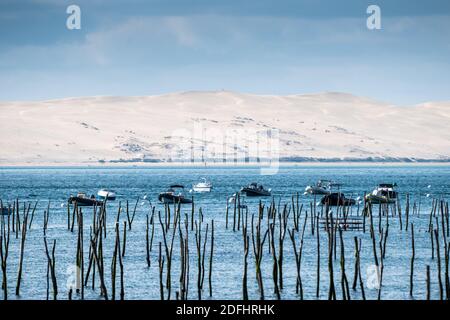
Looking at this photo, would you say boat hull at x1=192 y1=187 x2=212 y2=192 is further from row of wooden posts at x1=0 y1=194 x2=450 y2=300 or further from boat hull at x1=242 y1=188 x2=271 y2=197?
row of wooden posts at x1=0 y1=194 x2=450 y2=300

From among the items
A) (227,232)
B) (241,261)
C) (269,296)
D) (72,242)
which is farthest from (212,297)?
(227,232)

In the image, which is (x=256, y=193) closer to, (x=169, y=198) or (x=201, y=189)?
(x=201, y=189)

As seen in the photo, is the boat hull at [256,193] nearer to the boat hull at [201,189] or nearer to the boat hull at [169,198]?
the boat hull at [201,189]

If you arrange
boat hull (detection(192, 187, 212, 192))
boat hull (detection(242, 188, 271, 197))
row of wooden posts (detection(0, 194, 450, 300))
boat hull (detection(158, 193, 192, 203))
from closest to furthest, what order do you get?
1. row of wooden posts (detection(0, 194, 450, 300))
2. boat hull (detection(158, 193, 192, 203))
3. boat hull (detection(242, 188, 271, 197))
4. boat hull (detection(192, 187, 212, 192))

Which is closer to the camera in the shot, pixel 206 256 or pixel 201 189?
pixel 206 256

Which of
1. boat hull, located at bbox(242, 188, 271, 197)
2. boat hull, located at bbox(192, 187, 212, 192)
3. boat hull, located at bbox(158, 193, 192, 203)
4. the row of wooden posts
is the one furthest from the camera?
boat hull, located at bbox(192, 187, 212, 192)

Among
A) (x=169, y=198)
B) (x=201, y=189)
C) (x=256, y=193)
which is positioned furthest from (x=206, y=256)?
(x=201, y=189)

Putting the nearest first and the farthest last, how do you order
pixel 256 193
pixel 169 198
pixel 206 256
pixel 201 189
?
pixel 206 256 < pixel 169 198 < pixel 256 193 < pixel 201 189

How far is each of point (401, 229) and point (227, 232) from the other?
13.3 meters

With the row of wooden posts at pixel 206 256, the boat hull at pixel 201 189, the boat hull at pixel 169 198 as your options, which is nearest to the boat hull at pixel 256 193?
the boat hull at pixel 201 189

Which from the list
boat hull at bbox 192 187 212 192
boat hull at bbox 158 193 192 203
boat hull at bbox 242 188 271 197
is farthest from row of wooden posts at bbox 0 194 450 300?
boat hull at bbox 192 187 212 192

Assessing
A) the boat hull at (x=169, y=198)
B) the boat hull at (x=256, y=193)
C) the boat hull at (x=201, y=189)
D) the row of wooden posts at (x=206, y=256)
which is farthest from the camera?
the boat hull at (x=201, y=189)
